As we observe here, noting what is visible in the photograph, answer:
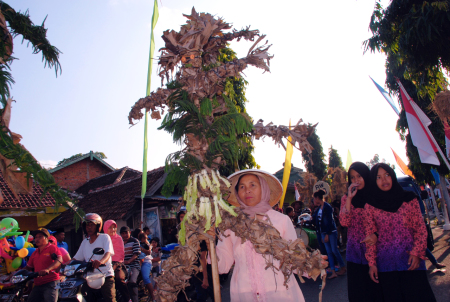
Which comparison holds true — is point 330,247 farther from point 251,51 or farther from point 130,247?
point 251,51

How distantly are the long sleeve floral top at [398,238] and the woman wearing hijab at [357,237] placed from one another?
0.13 m

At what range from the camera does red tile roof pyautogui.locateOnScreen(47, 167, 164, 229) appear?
14977 mm

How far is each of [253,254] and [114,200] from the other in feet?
51.4

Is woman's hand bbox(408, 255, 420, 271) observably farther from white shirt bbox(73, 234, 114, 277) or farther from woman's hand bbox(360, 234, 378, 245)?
white shirt bbox(73, 234, 114, 277)

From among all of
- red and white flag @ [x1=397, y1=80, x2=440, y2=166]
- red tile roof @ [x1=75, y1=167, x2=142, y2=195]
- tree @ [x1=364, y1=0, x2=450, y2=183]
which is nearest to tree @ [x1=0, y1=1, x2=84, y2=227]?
tree @ [x1=364, y1=0, x2=450, y2=183]

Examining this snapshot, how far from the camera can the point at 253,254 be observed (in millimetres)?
2496

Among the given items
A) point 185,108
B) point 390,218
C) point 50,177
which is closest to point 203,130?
point 185,108

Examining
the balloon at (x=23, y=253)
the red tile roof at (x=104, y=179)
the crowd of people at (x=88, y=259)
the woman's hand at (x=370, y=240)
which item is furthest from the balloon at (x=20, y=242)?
the red tile roof at (x=104, y=179)

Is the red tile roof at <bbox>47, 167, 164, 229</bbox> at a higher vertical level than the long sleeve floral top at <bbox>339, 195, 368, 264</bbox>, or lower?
higher

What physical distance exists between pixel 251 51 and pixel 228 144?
0.83m

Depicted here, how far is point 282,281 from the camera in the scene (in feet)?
7.85

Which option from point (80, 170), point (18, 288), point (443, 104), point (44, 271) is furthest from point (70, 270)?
point (80, 170)

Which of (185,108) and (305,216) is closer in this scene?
(185,108)

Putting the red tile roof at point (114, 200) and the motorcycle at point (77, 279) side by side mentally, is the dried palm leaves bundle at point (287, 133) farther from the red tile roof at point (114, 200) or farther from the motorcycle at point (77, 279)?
the red tile roof at point (114, 200)
